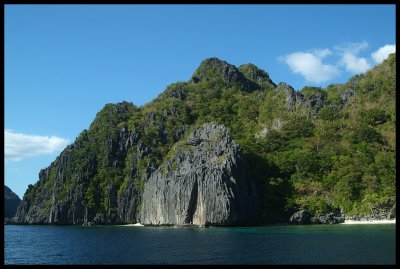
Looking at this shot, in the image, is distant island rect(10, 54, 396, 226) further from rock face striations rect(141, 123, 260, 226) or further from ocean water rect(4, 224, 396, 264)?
ocean water rect(4, 224, 396, 264)

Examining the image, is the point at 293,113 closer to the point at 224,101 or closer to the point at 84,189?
the point at 224,101

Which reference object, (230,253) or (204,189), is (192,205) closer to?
(204,189)

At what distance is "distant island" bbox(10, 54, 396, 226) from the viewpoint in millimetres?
108125

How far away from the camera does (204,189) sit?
110m

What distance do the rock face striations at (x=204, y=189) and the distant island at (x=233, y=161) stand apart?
300mm

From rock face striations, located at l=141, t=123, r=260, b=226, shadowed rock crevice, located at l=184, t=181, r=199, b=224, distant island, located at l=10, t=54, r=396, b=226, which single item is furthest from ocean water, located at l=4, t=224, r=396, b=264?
shadowed rock crevice, located at l=184, t=181, r=199, b=224

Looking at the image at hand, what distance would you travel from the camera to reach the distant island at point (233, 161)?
108 m

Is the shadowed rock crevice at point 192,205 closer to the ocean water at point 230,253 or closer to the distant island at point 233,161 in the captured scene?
the distant island at point 233,161

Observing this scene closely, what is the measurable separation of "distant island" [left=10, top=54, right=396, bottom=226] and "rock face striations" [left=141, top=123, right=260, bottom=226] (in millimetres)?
300

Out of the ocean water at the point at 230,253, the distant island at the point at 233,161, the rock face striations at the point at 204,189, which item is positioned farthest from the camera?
the distant island at the point at 233,161

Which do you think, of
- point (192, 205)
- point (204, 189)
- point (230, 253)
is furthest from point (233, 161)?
point (230, 253)

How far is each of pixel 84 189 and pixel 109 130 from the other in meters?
26.0

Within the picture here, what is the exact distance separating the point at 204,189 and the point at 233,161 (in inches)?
432

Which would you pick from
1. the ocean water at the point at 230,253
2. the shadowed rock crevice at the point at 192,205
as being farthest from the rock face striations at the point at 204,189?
the ocean water at the point at 230,253
